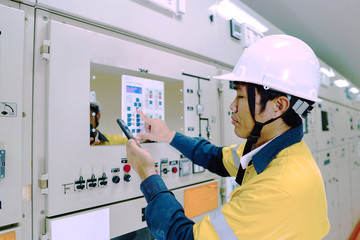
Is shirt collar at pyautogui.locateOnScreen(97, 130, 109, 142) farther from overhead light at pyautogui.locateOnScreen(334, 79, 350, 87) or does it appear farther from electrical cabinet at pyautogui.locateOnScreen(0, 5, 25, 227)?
overhead light at pyautogui.locateOnScreen(334, 79, 350, 87)

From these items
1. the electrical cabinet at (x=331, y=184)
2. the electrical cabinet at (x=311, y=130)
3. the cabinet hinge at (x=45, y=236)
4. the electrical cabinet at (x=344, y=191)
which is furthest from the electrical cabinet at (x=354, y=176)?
the cabinet hinge at (x=45, y=236)

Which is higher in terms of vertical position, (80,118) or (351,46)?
(351,46)

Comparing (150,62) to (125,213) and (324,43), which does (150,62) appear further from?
(324,43)

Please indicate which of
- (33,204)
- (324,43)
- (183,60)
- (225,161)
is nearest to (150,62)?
(183,60)

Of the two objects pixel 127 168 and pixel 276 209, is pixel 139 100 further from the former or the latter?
pixel 276 209

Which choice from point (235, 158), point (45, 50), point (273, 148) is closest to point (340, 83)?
point (235, 158)

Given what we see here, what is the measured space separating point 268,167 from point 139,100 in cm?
69

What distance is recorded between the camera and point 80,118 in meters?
0.97

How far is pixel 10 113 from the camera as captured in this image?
803 mm

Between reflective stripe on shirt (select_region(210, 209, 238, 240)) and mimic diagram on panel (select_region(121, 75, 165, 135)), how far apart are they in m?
0.60

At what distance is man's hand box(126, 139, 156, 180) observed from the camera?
925 mm

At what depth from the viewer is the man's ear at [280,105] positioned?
3.06 ft

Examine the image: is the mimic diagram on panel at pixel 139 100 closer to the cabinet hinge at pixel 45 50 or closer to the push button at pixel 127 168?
the push button at pixel 127 168

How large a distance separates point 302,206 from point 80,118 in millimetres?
882
